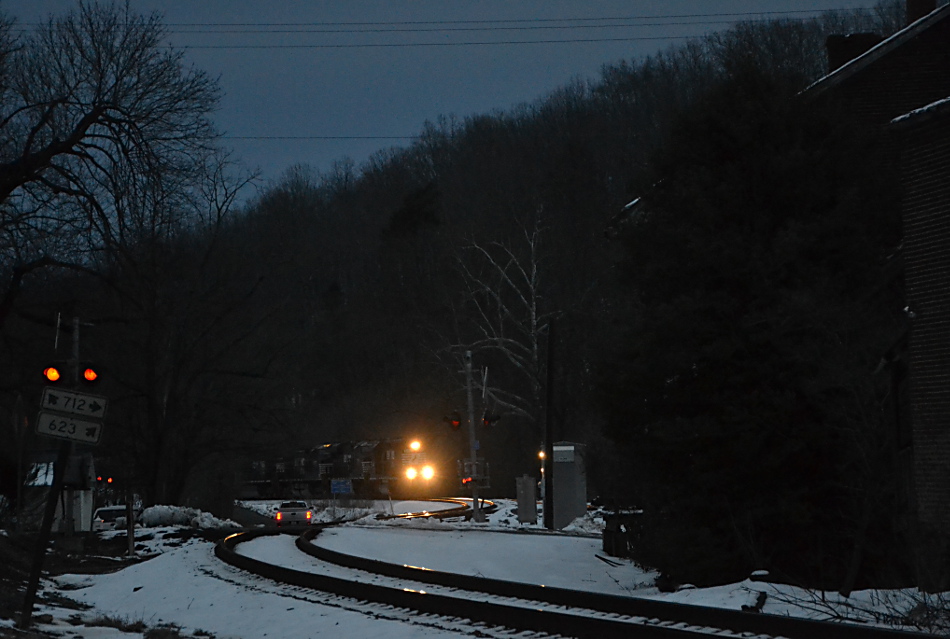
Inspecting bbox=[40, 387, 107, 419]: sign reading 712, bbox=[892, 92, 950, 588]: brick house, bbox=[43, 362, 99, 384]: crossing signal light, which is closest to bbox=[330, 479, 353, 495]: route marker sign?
bbox=[892, 92, 950, 588]: brick house

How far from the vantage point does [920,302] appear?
62.7ft

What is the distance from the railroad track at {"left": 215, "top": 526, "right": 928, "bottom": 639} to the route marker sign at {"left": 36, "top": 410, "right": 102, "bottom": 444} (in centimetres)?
493

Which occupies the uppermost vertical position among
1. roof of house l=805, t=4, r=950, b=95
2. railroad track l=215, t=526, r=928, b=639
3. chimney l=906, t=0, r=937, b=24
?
chimney l=906, t=0, r=937, b=24

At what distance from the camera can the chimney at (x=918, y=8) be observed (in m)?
29.1

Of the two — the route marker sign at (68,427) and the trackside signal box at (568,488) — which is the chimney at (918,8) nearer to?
the trackside signal box at (568,488)

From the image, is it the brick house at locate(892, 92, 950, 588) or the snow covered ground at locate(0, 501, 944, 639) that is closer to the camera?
the snow covered ground at locate(0, 501, 944, 639)

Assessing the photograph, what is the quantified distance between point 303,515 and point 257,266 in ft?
53.3

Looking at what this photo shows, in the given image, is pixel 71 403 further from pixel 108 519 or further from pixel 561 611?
pixel 108 519

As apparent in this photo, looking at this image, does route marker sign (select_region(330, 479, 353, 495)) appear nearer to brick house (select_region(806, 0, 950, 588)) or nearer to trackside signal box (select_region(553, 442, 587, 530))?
trackside signal box (select_region(553, 442, 587, 530))

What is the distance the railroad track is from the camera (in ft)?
34.2

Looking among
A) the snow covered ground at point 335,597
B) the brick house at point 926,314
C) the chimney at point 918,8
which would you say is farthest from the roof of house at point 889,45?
the snow covered ground at point 335,597

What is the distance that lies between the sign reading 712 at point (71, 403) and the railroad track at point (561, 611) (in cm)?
509

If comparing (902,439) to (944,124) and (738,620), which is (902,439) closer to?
(944,124)

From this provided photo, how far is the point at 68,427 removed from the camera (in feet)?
43.9
